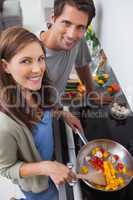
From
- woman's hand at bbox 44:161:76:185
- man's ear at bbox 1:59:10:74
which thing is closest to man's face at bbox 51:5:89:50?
man's ear at bbox 1:59:10:74

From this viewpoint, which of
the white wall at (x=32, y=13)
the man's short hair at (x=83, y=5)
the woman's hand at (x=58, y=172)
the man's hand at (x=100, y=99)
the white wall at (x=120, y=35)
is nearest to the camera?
→ the white wall at (x=120, y=35)

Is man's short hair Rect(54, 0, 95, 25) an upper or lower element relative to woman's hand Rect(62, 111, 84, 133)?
upper

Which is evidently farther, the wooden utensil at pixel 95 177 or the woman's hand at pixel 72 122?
the woman's hand at pixel 72 122

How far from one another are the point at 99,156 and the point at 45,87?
0.39 m

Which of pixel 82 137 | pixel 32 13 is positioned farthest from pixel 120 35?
pixel 32 13

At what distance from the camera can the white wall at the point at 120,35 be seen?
0.74 m

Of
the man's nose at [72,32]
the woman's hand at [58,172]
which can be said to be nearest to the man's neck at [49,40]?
the man's nose at [72,32]

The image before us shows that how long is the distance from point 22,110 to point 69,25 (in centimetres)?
41

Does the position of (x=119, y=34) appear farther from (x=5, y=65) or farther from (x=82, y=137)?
(x=82, y=137)

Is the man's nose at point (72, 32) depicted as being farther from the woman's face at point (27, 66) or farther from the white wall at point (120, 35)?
the woman's face at point (27, 66)

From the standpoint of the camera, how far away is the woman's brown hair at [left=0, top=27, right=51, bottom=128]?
81 cm

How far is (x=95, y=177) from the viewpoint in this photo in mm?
948

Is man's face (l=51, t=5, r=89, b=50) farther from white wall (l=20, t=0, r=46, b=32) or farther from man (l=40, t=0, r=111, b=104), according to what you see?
white wall (l=20, t=0, r=46, b=32)

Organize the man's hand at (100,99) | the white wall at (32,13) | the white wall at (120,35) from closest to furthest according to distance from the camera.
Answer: the white wall at (120,35), the man's hand at (100,99), the white wall at (32,13)
